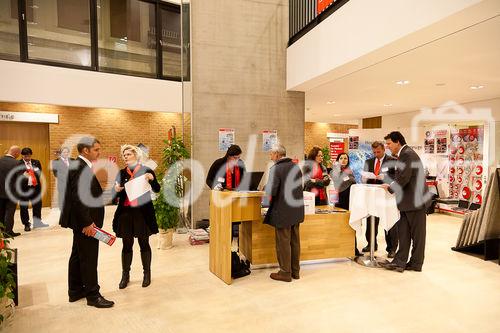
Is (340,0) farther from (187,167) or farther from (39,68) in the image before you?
(39,68)

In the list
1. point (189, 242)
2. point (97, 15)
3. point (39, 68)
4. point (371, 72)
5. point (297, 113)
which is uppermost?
point (97, 15)

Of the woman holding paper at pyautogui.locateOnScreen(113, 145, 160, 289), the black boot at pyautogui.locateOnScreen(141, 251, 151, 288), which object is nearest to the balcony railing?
the woman holding paper at pyautogui.locateOnScreen(113, 145, 160, 289)

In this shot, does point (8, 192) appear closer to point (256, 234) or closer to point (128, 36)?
point (256, 234)

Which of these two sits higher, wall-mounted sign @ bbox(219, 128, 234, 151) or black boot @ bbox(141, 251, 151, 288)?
wall-mounted sign @ bbox(219, 128, 234, 151)

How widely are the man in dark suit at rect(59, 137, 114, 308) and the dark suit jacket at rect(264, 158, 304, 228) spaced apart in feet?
6.07

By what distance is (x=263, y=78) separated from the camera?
23.4ft

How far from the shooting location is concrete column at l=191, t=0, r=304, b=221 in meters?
6.73

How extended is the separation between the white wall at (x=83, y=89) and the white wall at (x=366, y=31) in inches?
179

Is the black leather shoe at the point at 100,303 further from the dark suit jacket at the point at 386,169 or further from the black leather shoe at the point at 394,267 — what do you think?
the dark suit jacket at the point at 386,169

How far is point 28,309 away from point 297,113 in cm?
563

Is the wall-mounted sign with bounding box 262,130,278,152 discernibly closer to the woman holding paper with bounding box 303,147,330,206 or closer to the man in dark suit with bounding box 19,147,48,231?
the woman holding paper with bounding box 303,147,330,206

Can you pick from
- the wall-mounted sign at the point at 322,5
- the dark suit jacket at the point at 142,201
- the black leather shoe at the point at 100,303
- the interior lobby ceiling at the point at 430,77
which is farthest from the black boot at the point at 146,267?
the wall-mounted sign at the point at 322,5

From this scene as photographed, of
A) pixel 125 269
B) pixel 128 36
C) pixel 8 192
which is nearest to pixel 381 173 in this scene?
pixel 125 269

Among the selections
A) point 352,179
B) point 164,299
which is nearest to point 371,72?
point 352,179
